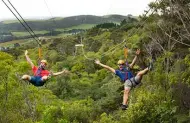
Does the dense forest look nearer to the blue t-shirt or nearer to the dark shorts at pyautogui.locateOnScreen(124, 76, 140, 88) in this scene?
the blue t-shirt

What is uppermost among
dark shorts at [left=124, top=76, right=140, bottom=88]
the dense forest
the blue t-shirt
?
the blue t-shirt

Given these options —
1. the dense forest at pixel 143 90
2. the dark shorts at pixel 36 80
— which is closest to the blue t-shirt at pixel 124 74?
the dense forest at pixel 143 90

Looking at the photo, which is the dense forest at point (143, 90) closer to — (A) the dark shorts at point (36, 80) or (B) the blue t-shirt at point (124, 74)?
(B) the blue t-shirt at point (124, 74)

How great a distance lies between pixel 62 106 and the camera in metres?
33.2

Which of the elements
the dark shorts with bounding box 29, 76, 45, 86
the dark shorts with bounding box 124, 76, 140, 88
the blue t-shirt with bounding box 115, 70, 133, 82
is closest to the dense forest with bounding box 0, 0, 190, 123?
the blue t-shirt with bounding box 115, 70, 133, 82

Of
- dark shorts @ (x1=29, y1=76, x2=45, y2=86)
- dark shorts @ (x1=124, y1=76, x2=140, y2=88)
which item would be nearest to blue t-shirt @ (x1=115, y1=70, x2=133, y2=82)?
dark shorts @ (x1=124, y1=76, x2=140, y2=88)

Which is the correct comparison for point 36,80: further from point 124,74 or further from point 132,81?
point 132,81

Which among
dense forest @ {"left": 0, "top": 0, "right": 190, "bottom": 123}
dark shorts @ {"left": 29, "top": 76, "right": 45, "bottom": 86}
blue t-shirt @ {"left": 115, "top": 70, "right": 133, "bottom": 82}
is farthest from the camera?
dense forest @ {"left": 0, "top": 0, "right": 190, "bottom": 123}

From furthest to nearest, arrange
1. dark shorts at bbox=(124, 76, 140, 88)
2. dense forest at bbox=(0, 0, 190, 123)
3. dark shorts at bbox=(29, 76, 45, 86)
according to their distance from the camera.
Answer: dense forest at bbox=(0, 0, 190, 123) → dark shorts at bbox=(29, 76, 45, 86) → dark shorts at bbox=(124, 76, 140, 88)

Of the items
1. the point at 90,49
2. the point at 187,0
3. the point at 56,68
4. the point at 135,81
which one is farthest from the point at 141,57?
the point at 90,49

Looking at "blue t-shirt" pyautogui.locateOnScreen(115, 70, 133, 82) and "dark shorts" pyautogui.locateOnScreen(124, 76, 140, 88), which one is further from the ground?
"blue t-shirt" pyautogui.locateOnScreen(115, 70, 133, 82)

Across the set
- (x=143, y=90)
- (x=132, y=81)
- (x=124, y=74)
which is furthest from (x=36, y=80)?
(x=143, y=90)

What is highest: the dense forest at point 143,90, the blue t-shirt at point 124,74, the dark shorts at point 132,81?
the blue t-shirt at point 124,74

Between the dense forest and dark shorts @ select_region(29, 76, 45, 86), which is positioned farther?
the dense forest
